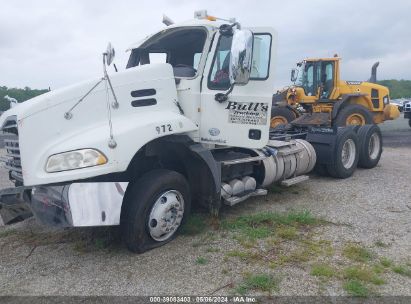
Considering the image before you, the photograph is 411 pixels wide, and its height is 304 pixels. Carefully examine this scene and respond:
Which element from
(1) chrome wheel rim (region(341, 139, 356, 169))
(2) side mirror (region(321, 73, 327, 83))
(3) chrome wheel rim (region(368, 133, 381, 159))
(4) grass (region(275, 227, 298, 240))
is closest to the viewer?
(4) grass (region(275, 227, 298, 240))

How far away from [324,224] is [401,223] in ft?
3.48

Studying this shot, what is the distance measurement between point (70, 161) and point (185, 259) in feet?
5.30

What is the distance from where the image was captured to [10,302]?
3510 mm

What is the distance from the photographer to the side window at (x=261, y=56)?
17.1ft

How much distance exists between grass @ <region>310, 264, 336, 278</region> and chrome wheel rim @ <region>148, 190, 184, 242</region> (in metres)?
1.66

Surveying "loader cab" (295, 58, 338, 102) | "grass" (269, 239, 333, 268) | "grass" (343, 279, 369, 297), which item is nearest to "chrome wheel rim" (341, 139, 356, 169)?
"grass" (269, 239, 333, 268)

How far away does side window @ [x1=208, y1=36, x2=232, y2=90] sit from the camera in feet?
16.9

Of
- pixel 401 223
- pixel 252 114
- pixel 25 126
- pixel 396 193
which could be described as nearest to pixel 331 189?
pixel 396 193

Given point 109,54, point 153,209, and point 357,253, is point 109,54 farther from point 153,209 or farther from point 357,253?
point 357,253

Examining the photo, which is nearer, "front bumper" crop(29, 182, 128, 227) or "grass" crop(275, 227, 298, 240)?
"front bumper" crop(29, 182, 128, 227)

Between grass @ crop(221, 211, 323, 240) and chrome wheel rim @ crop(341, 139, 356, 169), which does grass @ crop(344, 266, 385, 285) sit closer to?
grass @ crop(221, 211, 323, 240)

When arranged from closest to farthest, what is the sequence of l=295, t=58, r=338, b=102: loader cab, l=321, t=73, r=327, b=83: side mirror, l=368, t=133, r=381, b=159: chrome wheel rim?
l=368, t=133, r=381, b=159: chrome wheel rim → l=295, t=58, r=338, b=102: loader cab → l=321, t=73, r=327, b=83: side mirror

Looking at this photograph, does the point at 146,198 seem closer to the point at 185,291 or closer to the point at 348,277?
the point at 185,291

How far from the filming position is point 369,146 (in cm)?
882
